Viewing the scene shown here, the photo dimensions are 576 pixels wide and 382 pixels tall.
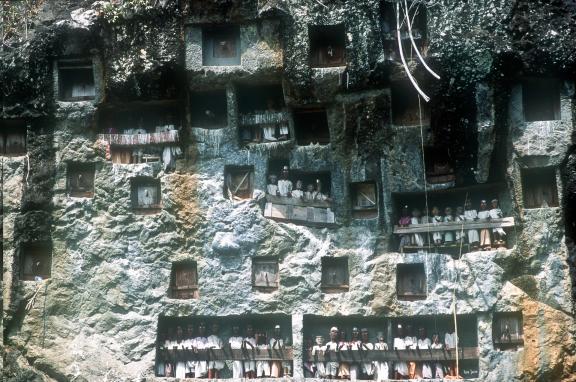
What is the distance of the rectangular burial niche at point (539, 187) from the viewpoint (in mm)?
17688

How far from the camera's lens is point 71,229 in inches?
725

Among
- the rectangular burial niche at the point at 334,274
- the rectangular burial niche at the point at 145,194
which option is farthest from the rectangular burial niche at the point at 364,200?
the rectangular burial niche at the point at 145,194

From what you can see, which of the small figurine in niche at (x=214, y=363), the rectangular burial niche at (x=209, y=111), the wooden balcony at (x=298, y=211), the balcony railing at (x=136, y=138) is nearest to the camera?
the small figurine in niche at (x=214, y=363)

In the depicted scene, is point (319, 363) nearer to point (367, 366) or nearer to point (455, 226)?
point (367, 366)

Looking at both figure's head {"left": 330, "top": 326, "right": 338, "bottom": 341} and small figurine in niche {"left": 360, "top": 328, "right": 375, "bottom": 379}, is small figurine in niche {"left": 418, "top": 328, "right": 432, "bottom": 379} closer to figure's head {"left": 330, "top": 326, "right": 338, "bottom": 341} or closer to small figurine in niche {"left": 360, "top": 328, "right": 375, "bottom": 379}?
small figurine in niche {"left": 360, "top": 328, "right": 375, "bottom": 379}

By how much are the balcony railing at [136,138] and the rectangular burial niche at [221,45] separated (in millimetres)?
2159

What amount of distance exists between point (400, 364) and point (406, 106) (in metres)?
6.40

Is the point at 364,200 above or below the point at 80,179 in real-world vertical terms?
below

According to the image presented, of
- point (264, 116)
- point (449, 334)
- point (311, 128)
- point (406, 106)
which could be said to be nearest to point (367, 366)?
point (449, 334)

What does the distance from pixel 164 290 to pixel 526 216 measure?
891 cm

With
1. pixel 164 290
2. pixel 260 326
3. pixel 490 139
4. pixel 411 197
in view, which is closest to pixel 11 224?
pixel 164 290

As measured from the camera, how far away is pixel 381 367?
17703 millimetres

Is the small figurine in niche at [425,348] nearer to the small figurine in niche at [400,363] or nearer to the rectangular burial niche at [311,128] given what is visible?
the small figurine in niche at [400,363]

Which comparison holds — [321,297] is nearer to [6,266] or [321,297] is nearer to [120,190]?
[120,190]
